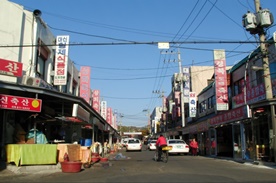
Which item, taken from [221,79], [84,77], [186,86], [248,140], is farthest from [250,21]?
[186,86]

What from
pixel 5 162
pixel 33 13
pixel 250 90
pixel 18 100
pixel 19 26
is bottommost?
pixel 5 162

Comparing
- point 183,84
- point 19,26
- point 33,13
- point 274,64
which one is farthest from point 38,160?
point 183,84

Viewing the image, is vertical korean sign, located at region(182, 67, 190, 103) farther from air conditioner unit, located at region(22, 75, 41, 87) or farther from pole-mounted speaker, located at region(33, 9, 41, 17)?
air conditioner unit, located at region(22, 75, 41, 87)

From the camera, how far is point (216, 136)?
26.1 meters

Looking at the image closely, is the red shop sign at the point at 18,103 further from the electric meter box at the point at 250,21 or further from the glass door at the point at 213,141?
the glass door at the point at 213,141

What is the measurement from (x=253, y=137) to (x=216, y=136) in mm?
7570

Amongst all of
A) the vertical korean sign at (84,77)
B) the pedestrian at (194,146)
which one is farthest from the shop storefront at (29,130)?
the pedestrian at (194,146)

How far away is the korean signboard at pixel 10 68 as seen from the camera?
14.7 metres

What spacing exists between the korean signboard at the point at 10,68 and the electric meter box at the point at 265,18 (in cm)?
1264

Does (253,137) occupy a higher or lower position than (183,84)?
lower

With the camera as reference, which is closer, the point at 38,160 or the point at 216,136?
the point at 38,160

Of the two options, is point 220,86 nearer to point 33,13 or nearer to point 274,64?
point 274,64

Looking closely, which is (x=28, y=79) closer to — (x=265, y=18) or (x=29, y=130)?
(x=29, y=130)

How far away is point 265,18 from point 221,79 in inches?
351
